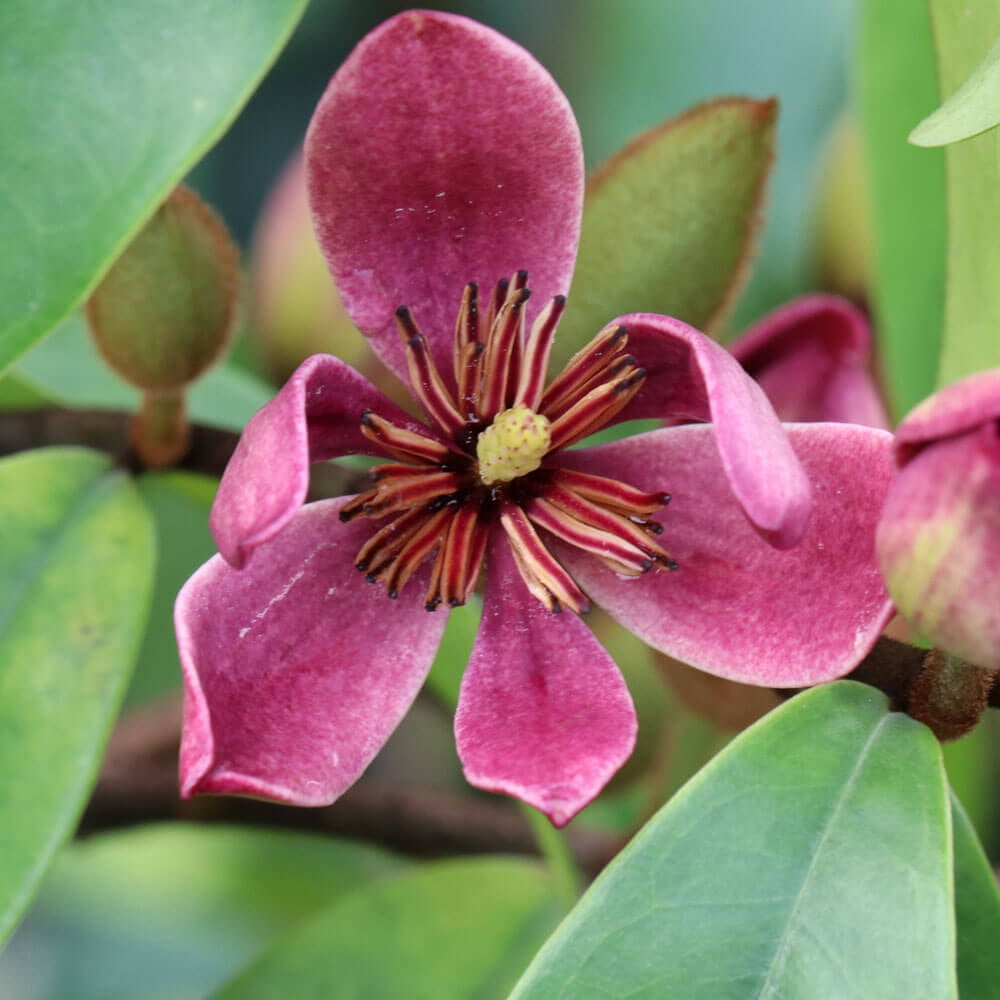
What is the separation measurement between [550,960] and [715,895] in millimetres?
69

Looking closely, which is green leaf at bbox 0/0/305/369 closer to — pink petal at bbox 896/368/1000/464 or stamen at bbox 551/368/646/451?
stamen at bbox 551/368/646/451

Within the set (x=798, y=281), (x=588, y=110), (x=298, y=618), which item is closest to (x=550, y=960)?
(x=298, y=618)

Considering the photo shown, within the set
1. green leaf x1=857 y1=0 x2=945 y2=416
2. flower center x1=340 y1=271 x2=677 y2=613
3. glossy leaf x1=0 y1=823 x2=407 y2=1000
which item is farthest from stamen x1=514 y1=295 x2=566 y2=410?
glossy leaf x1=0 y1=823 x2=407 y2=1000

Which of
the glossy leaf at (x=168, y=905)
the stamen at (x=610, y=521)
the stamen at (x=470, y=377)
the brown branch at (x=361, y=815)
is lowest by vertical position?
the glossy leaf at (x=168, y=905)

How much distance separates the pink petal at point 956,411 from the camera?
0.46 meters

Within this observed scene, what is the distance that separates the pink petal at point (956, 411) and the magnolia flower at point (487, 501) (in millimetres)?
42

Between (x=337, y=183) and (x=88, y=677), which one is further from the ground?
(x=337, y=183)

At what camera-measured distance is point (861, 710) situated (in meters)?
0.58

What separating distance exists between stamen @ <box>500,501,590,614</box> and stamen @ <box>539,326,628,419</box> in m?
0.06

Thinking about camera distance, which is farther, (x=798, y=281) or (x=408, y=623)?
(x=798, y=281)

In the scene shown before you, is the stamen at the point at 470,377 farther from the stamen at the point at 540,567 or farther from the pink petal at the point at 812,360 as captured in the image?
the pink petal at the point at 812,360

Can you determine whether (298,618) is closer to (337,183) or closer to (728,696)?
(337,183)

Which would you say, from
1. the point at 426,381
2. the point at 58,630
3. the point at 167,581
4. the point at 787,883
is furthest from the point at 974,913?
the point at 167,581

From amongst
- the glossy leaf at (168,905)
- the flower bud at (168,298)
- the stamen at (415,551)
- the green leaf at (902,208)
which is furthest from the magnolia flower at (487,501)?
the glossy leaf at (168,905)
